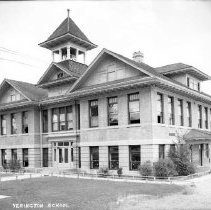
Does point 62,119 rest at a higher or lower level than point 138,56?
lower

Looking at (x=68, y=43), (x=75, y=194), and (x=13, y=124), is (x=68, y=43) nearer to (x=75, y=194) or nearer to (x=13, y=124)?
(x=13, y=124)

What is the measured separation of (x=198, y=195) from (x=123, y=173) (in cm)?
1014

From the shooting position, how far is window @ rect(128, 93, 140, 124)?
25.1 metres

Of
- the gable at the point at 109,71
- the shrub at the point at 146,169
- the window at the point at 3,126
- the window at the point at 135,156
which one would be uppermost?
the gable at the point at 109,71

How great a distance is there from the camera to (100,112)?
2705 centimetres

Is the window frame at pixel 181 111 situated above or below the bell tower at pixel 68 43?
below

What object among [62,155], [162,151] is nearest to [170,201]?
[162,151]

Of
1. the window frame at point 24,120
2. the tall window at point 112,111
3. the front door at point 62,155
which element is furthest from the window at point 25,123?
the tall window at point 112,111

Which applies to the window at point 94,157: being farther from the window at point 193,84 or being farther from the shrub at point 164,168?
the window at point 193,84

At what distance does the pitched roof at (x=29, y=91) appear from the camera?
34013mm

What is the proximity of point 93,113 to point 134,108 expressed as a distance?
165 inches

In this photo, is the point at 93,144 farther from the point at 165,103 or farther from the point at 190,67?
the point at 190,67

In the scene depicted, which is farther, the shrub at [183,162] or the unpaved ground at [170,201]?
the shrub at [183,162]

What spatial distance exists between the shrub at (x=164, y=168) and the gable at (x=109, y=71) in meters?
7.01
